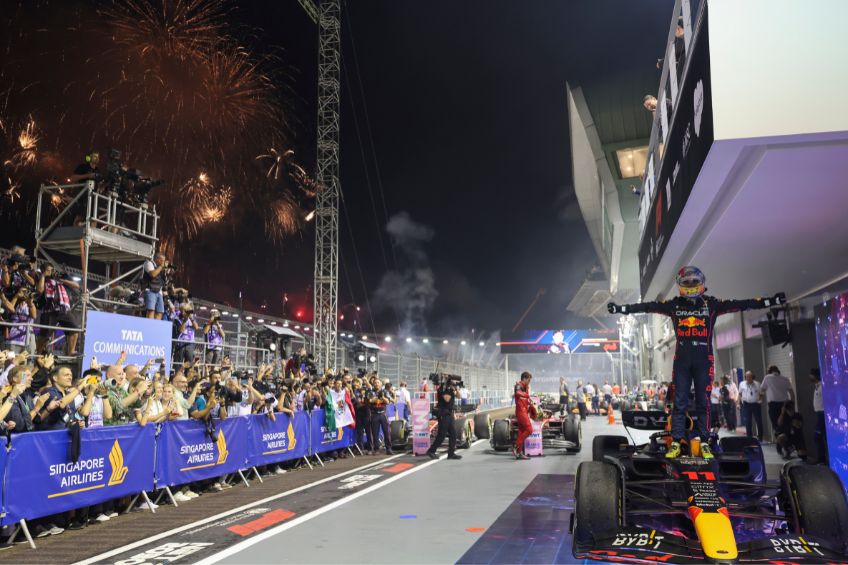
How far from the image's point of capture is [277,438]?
38.8 feet

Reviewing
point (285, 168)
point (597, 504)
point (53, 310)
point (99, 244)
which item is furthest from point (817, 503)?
point (285, 168)

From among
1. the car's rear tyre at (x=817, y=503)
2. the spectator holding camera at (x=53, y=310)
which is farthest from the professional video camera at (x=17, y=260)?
the car's rear tyre at (x=817, y=503)

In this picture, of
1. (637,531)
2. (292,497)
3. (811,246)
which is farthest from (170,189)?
(637,531)

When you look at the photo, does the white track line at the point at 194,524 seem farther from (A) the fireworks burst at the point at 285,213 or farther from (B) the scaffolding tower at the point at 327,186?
(A) the fireworks burst at the point at 285,213

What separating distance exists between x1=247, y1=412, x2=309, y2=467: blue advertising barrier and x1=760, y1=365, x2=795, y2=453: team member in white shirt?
9.29 metres

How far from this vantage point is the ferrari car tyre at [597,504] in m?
5.14

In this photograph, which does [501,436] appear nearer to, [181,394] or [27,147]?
[181,394]

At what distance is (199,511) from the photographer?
27.2ft

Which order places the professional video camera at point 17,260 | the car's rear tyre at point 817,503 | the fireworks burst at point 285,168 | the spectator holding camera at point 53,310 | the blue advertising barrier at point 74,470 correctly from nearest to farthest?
the car's rear tyre at point 817,503, the blue advertising barrier at point 74,470, the professional video camera at point 17,260, the spectator holding camera at point 53,310, the fireworks burst at point 285,168

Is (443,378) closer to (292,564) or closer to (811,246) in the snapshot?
Result: (811,246)

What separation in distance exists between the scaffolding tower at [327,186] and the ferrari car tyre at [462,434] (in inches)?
449

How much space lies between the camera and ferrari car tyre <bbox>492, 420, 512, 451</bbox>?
48.6 feet

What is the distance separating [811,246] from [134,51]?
65.9ft

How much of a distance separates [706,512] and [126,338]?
10.0 meters
